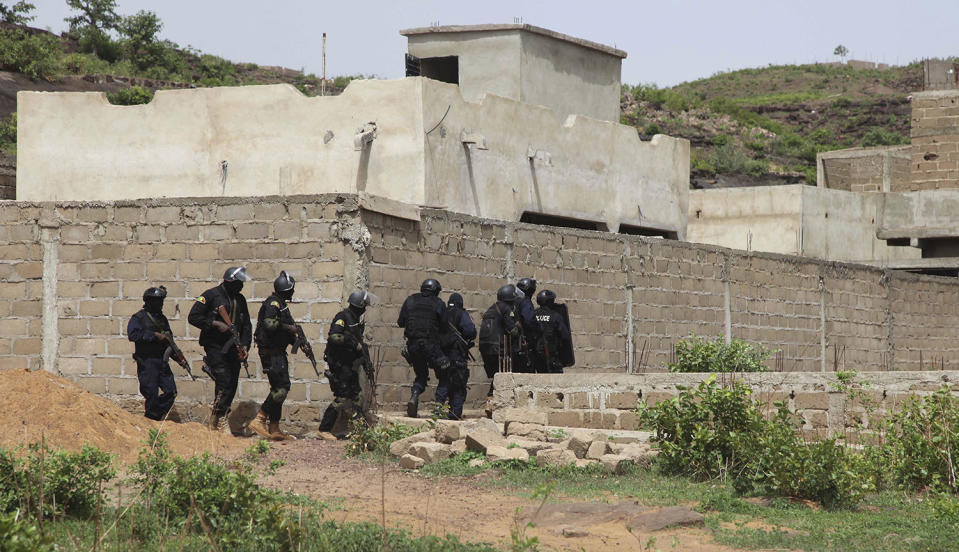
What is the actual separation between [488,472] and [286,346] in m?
2.65

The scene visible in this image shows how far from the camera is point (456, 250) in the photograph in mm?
13508

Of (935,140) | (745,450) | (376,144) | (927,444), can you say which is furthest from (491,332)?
(935,140)

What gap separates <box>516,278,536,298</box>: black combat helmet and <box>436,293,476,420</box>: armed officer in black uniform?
1208mm

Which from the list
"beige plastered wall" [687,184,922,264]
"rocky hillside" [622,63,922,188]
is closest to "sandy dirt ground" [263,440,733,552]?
"beige plastered wall" [687,184,922,264]

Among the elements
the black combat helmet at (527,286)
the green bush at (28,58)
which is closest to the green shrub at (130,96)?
the green bush at (28,58)

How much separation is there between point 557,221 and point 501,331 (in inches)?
296

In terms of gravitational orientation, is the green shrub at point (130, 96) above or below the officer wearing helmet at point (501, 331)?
above

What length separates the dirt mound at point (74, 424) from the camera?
9969mm

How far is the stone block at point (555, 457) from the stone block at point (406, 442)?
1186 mm

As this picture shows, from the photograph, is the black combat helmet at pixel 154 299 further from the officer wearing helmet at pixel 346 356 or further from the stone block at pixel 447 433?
the stone block at pixel 447 433

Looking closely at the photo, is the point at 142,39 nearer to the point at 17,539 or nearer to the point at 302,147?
the point at 302,147

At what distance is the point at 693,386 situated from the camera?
10977 mm

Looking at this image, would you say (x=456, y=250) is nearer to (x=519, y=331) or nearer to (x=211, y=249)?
(x=519, y=331)

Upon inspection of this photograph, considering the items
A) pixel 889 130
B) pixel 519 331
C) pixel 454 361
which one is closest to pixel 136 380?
pixel 454 361
